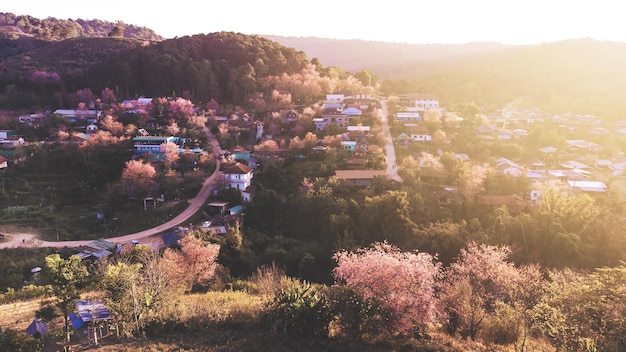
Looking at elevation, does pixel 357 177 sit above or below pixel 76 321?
above

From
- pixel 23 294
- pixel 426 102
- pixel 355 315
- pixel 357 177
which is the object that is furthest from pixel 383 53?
pixel 355 315

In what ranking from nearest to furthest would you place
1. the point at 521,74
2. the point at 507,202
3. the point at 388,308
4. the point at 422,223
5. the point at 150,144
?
the point at 388,308 < the point at 422,223 < the point at 507,202 < the point at 150,144 < the point at 521,74

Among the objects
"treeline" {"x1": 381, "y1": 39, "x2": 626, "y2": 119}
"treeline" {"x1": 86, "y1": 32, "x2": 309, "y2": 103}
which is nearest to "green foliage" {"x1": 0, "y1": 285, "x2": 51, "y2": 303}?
"treeline" {"x1": 86, "y1": 32, "x2": 309, "y2": 103}

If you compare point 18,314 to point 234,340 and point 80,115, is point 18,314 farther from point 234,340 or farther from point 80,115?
point 80,115

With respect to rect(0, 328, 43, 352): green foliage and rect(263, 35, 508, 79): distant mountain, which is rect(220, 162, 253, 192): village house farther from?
rect(263, 35, 508, 79): distant mountain

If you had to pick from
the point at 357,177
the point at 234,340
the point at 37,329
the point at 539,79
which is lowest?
the point at 37,329

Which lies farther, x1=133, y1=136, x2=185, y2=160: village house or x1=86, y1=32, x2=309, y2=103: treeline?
x1=86, y1=32, x2=309, y2=103: treeline

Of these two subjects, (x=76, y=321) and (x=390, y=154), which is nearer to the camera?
(x=76, y=321)

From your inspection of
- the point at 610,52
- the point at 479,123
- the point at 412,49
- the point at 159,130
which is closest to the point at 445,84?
the point at 479,123
